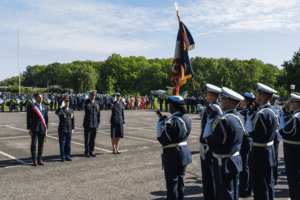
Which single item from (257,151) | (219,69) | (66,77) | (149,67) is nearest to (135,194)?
(257,151)

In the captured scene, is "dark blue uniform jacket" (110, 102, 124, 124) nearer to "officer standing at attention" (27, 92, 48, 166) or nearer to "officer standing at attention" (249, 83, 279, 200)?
"officer standing at attention" (27, 92, 48, 166)

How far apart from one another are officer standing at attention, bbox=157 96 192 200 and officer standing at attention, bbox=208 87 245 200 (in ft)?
1.94

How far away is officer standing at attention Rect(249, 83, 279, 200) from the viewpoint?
183 inches

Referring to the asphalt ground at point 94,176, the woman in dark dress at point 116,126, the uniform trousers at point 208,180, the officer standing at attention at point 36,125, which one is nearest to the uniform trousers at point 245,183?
the asphalt ground at point 94,176

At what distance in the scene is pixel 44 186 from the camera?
6129mm

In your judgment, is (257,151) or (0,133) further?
(0,133)

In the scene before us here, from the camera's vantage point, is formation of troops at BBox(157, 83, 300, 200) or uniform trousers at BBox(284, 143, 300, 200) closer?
formation of troops at BBox(157, 83, 300, 200)

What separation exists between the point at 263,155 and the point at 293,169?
809 mm

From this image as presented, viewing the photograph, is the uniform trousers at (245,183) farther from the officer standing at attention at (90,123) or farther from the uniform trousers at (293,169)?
the officer standing at attention at (90,123)

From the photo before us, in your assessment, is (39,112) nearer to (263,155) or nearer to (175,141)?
(175,141)

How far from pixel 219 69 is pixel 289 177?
7237 centimetres

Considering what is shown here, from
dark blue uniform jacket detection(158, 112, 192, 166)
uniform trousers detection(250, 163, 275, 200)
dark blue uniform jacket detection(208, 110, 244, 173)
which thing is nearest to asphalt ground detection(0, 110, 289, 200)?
uniform trousers detection(250, 163, 275, 200)

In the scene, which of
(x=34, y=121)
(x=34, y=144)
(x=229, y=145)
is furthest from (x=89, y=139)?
(x=229, y=145)

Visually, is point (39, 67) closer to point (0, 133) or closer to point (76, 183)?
point (0, 133)
